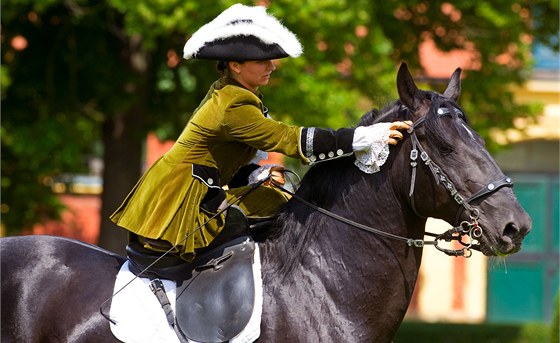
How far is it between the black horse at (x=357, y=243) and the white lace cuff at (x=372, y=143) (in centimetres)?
9

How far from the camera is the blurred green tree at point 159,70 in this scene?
46.4 feet

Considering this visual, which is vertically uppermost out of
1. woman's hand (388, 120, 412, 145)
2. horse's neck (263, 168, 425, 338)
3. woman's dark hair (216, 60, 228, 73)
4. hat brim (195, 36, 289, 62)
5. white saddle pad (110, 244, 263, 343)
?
hat brim (195, 36, 289, 62)

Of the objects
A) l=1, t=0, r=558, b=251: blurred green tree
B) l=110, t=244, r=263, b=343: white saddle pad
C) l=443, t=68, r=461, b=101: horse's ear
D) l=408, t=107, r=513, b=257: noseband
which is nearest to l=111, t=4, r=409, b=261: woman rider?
l=408, t=107, r=513, b=257: noseband

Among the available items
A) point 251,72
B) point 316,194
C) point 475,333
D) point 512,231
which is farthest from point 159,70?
point 512,231

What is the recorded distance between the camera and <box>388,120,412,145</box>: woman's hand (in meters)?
5.23

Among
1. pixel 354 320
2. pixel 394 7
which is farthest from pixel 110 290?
pixel 394 7

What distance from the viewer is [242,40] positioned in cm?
538

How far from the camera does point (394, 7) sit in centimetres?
1633

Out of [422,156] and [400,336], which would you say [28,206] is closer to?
[400,336]

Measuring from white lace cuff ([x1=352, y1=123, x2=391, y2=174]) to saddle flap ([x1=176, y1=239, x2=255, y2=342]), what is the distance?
73cm

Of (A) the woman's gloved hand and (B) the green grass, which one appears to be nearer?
(A) the woman's gloved hand

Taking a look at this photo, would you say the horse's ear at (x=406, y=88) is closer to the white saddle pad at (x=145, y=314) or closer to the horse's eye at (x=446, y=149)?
the horse's eye at (x=446, y=149)

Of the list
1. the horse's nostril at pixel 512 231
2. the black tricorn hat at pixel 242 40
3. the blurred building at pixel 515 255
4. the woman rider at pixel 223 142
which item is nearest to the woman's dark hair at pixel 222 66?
the woman rider at pixel 223 142

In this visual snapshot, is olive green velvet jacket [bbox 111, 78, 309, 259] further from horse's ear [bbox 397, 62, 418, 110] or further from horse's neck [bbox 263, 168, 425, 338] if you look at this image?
horse's ear [bbox 397, 62, 418, 110]
